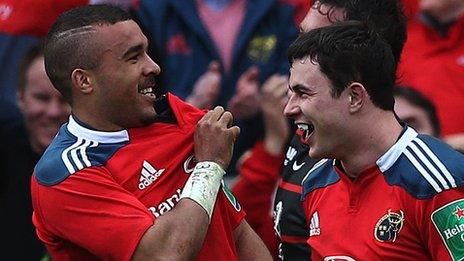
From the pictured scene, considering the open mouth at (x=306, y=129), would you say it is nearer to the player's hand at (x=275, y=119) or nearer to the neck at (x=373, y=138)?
the neck at (x=373, y=138)

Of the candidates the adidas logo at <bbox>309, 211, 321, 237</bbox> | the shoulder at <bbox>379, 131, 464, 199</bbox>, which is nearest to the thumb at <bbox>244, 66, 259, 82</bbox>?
the adidas logo at <bbox>309, 211, 321, 237</bbox>

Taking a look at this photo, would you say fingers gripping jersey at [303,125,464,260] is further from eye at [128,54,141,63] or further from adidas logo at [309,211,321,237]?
eye at [128,54,141,63]

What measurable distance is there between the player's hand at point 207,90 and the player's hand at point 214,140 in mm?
1997

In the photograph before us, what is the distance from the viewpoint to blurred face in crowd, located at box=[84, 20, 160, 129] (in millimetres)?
4387

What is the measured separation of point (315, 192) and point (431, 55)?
89.4 inches

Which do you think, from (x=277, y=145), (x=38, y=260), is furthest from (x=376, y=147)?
(x=38, y=260)

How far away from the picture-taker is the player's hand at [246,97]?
6477 mm

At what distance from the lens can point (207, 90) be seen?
6430 millimetres

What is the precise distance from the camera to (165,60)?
663 cm

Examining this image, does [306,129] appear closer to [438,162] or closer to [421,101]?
[438,162]

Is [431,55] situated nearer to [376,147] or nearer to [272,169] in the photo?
[272,169]

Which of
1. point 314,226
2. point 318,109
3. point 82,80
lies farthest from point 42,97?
point 318,109

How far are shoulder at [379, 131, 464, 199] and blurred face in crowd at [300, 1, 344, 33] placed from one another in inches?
34.7

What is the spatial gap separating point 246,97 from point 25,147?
1144 mm
